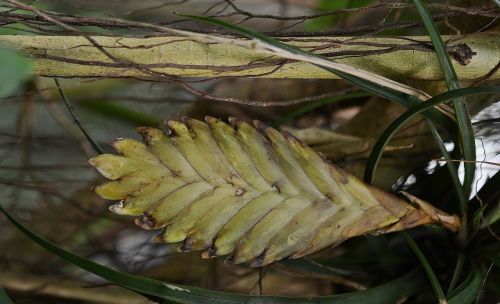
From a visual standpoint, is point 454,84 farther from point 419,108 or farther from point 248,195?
point 248,195

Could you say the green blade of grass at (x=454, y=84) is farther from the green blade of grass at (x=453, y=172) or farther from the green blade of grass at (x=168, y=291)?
the green blade of grass at (x=168, y=291)

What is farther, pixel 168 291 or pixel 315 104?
pixel 315 104

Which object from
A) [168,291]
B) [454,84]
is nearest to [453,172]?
[454,84]

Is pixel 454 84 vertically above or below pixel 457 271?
above

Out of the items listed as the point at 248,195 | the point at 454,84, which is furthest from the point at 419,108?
the point at 248,195

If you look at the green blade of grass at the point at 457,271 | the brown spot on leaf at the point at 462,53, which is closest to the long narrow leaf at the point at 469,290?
the green blade of grass at the point at 457,271

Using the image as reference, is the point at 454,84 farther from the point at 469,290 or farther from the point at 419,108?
the point at 469,290

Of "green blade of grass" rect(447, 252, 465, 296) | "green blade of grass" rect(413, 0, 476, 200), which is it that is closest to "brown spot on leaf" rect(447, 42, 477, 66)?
"green blade of grass" rect(413, 0, 476, 200)

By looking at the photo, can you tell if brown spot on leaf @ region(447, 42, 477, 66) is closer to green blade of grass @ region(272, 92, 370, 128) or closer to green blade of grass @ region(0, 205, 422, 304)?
green blade of grass @ region(272, 92, 370, 128)

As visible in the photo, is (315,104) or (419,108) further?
(315,104)
